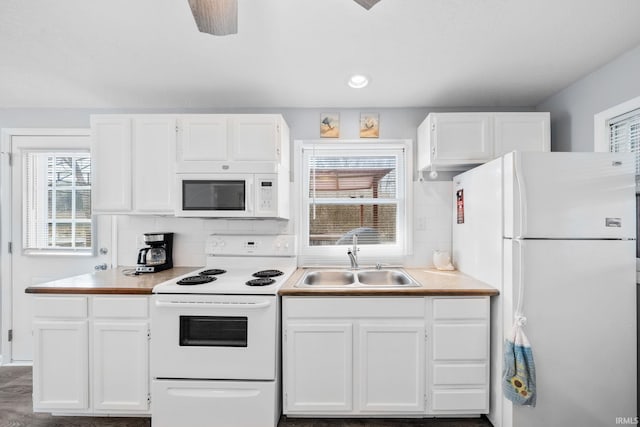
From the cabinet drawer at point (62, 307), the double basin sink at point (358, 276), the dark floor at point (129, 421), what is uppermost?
the double basin sink at point (358, 276)

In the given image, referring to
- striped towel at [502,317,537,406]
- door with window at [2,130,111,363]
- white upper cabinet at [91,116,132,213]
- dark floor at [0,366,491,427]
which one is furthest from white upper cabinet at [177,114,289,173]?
striped towel at [502,317,537,406]

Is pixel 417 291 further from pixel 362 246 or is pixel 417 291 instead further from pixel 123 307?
pixel 123 307

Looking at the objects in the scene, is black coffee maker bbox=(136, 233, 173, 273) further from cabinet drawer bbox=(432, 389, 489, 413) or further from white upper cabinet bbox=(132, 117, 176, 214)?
cabinet drawer bbox=(432, 389, 489, 413)

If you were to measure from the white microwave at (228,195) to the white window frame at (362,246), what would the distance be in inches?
19.8

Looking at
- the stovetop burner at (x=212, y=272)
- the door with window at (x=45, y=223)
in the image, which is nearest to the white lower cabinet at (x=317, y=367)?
the stovetop burner at (x=212, y=272)

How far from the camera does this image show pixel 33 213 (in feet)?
9.00

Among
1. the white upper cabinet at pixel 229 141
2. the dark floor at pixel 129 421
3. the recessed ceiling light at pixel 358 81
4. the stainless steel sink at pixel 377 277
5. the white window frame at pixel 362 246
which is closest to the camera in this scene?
the dark floor at pixel 129 421

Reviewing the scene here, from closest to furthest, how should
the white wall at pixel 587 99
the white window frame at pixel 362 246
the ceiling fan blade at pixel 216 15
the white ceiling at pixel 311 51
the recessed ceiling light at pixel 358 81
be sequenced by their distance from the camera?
1. the ceiling fan blade at pixel 216 15
2. the white ceiling at pixel 311 51
3. the white wall at pixel 587 99
4. the recessed ceiling light at pixel 358 81
5. the white window frame at pixel 362 246

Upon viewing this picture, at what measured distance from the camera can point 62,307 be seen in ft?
6.36

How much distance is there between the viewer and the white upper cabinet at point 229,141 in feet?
7.43

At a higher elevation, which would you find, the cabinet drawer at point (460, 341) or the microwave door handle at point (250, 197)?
the microwave door handle at point (250, 197)

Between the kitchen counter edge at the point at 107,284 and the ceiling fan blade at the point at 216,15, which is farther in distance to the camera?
the kitchen counter edge at the point at 107,284

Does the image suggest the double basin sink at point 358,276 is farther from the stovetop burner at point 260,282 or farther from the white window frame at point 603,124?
the white window frame at point 603,124

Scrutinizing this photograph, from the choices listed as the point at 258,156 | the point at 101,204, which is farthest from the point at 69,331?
the point at 258,156
